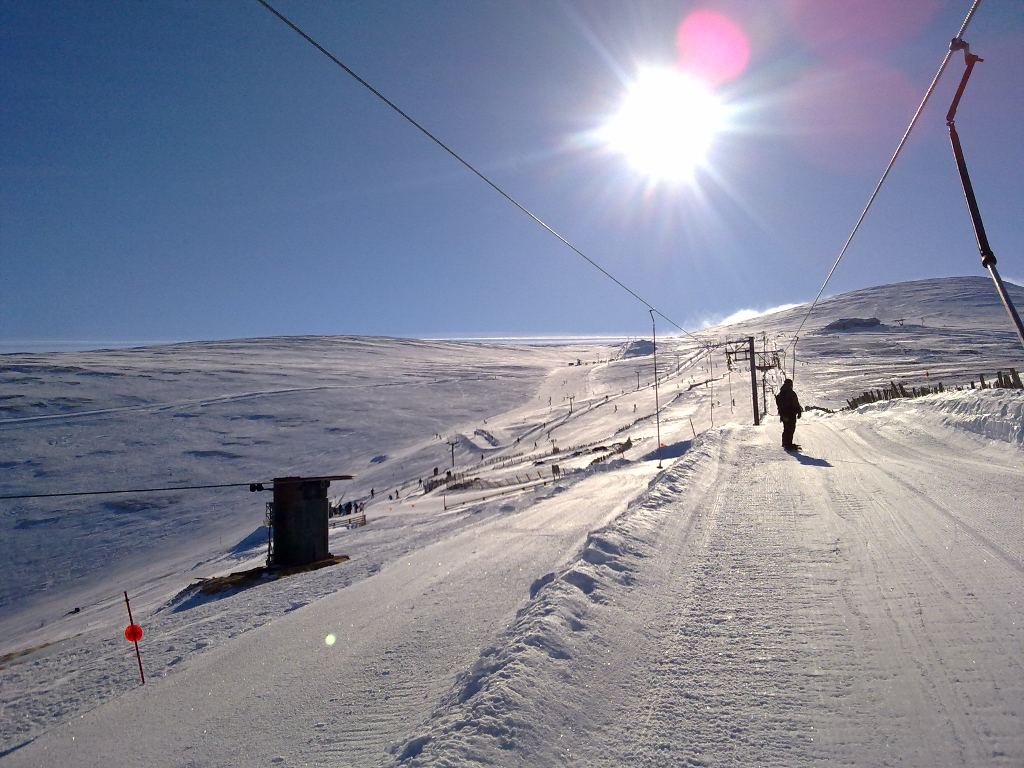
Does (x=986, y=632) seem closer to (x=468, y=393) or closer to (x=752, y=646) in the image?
(x=752, y=646)

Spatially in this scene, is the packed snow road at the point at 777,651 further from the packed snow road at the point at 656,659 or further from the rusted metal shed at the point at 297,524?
the rusted metal shed at the point at 297,524

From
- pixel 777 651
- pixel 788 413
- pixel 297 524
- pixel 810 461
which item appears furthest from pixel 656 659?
pixel 297 524

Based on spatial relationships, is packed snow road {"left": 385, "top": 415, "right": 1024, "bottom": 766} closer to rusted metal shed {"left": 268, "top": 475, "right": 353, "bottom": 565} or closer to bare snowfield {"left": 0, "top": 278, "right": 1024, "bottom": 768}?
bare snowfield {"left": 0, "top": 278, "right": 1024, "bottom": 768}

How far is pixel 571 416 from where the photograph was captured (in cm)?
5925

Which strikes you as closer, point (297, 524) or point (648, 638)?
point (648, 638)

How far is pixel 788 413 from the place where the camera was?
531 inches

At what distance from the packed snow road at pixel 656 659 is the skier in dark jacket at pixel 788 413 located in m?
5.90

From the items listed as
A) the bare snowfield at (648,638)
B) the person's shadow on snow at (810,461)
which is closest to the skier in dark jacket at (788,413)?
the bare snowfield at (648,638)

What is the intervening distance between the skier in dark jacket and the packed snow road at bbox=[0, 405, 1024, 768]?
590 cm

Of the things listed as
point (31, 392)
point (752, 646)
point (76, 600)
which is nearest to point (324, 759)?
point (752, 646)

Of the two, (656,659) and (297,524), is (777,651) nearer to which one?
(656,659)

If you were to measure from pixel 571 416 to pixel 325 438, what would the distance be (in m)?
26.6

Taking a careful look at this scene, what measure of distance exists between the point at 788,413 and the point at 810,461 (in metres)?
2.73

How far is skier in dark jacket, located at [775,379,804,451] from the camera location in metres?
13.1
